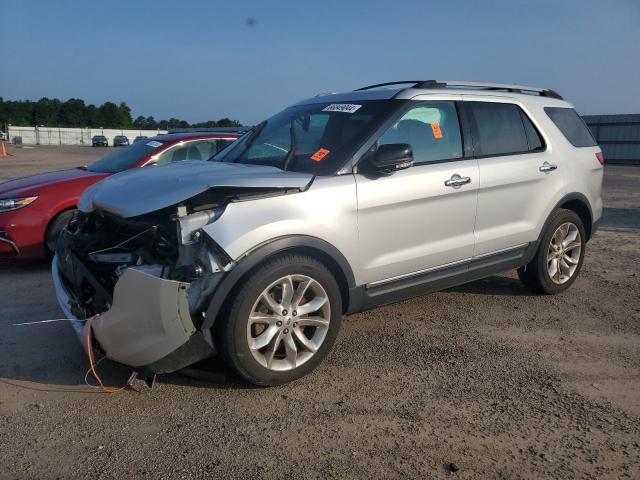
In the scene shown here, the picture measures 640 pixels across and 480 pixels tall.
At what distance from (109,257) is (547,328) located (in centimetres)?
345

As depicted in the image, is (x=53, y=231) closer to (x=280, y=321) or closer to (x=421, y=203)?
(x=280, y=321)

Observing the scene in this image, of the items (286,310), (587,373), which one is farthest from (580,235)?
(286,310)

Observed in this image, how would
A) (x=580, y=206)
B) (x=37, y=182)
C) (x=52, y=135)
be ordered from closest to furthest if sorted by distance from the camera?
(x=580, y=206) → (x=37, y=182) → (x=52, y=135)

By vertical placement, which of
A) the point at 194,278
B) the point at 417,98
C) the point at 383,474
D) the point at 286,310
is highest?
the point at 417,98

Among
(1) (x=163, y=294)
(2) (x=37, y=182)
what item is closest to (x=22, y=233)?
(2) (x=37, y=182)

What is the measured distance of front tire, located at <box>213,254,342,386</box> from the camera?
3.25 metres

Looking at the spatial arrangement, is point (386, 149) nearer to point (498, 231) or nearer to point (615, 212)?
point (498, 231)

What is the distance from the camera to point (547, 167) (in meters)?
5.05

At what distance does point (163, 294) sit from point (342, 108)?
85.8 inches

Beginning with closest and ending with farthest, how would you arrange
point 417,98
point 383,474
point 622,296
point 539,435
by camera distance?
1. point 383,474
2. point 539,435
3. point 417,98
4. point 622,296

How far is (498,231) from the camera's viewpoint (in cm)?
473

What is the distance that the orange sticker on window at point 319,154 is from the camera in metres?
3.96

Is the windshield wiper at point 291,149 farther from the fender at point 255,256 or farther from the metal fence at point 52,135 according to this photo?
the metal fence at point 52,135

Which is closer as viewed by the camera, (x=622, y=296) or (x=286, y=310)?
(x=286, y=310)
